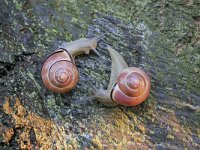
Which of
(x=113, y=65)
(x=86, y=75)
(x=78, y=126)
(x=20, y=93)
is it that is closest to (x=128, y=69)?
(x=113, y=65)

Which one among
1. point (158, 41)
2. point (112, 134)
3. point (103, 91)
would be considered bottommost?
point (112, 134)

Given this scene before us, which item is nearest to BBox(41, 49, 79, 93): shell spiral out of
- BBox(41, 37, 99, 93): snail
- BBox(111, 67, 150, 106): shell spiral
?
BBox(41, 37, 99, 93): snail

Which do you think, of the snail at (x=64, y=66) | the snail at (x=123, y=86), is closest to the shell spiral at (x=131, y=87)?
the snail at (x=123, y=86)

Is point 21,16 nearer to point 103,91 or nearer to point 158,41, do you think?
point 103,91

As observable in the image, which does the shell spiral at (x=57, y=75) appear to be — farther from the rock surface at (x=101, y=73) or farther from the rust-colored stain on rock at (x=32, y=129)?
the rust-colored stain on rock at (x=32, y=129)

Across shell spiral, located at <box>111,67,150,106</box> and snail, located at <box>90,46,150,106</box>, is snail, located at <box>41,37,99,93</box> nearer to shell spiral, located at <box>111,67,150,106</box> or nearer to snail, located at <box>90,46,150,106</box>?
snail, located at <box>90,46,150,106</box>

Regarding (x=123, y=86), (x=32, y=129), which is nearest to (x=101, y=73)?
(x=123, y=86)

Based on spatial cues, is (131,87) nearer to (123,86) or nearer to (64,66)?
(123,86)
